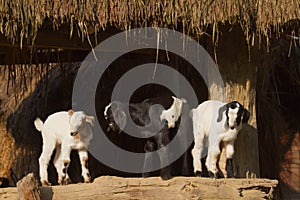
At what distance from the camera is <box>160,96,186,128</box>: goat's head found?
6.04m

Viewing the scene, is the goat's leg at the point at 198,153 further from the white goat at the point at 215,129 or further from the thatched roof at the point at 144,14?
the thatched roof at the point at 144,14

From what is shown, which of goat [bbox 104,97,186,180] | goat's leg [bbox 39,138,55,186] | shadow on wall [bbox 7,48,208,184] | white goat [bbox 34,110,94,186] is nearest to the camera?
white goat [bbox 34,110,94,186]

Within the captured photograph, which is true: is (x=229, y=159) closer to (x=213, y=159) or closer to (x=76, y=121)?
(x=213, y=159)

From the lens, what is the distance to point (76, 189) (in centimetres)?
558

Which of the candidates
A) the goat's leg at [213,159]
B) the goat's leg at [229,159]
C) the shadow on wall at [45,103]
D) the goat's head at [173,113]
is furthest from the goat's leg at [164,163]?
the shadow on wall at [45,103]

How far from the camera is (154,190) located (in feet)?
18.4

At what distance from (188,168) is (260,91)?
7.86 feet

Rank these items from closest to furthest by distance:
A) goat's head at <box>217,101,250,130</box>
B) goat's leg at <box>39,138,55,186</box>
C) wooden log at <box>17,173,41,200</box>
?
wooden log at <box>17,173,41,200</box>, goat's head at <box>217,101,250,130</box>, goat's leg at <box>39,138,55,186</box>

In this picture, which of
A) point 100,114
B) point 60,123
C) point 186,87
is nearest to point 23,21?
point 60,123

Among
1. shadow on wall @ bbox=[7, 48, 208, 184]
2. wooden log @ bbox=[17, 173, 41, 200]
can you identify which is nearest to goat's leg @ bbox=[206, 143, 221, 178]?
wooden log @ bbox=[17, 173, 41, 200]

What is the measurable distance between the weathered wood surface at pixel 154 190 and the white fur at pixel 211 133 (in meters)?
0.34

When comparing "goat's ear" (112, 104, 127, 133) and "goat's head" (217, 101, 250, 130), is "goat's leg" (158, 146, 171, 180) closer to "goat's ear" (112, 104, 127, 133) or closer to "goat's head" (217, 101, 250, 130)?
"goat's ear" (112, 104, 127, 133)

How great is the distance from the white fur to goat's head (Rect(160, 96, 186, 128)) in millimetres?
190

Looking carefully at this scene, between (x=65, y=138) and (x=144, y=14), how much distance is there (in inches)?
46.1
